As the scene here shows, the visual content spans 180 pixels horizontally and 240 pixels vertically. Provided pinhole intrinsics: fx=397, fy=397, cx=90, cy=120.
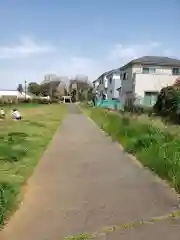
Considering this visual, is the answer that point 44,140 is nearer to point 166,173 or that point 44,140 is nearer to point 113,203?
point 166,173

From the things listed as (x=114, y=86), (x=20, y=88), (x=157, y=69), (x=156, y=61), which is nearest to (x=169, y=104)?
(x=157, y=69)

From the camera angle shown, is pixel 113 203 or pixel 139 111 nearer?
pixel 113 203

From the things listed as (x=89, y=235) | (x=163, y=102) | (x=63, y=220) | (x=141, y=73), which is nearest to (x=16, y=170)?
(x=63, y=220)

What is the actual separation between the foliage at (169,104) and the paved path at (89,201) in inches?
442

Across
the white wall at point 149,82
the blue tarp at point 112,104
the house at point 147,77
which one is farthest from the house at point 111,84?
the white wall at point 149,82

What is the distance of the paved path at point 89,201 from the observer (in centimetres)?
526

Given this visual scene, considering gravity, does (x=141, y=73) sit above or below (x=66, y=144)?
above

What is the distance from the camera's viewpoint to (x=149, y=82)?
144 ft

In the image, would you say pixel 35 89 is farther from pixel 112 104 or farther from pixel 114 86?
pixel 112 104

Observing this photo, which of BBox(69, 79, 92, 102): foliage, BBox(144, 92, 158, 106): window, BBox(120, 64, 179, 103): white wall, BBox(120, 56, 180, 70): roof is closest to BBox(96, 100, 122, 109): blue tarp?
BBox(120, 64, 179, 103): white wall

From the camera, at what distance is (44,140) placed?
54.0 feet

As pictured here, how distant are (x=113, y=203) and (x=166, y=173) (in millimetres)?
2437

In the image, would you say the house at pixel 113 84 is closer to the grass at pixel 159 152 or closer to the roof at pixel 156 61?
the roof at pixel 156 61

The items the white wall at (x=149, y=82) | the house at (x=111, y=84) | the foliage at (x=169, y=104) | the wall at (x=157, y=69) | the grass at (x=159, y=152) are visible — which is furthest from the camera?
the house at (x=111, y=84)
